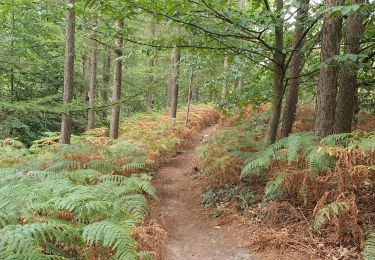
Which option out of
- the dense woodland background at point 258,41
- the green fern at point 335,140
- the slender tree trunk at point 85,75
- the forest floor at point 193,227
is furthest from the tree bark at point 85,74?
the green fern at point 335,140

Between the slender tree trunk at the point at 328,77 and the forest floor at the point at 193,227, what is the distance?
2316 millimetres

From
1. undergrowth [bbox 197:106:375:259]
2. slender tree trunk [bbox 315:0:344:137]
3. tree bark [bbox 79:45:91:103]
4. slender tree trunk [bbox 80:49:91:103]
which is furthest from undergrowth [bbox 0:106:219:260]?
slender tree trunk [bbox 80:49:91:103]

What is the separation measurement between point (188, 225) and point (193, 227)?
0.44 feet

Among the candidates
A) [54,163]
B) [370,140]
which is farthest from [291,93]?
[54,163]

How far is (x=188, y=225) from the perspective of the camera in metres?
5.91

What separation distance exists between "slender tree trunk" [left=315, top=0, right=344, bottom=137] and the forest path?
254cm

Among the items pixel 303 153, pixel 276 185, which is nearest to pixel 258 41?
pixel 303 153

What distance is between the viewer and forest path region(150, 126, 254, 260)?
486cm

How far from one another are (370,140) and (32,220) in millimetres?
4422

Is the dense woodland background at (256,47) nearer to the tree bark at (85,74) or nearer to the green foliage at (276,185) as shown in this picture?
the green foliage at (276,185)

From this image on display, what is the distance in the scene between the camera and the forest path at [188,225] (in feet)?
16.0

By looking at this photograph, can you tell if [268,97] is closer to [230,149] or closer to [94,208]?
[230,149]

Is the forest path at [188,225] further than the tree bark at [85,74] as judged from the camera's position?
No

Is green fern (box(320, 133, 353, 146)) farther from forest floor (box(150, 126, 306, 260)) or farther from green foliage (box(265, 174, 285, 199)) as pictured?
forest floor (box(150, 126, 306, 260))
